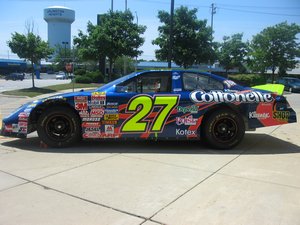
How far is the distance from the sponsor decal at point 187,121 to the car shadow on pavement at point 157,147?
0.51 meters

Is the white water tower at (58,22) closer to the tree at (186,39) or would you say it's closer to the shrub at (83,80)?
the shrub at (83,80)

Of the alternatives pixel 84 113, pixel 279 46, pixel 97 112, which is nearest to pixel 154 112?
pixel 97 112

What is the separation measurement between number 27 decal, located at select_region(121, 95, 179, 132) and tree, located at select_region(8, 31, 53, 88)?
21.5m

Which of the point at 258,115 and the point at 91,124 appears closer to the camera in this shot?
the point at 91,124

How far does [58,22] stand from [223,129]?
535 feet

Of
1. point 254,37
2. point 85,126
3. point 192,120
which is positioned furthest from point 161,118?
point 254,37

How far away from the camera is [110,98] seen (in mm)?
6508

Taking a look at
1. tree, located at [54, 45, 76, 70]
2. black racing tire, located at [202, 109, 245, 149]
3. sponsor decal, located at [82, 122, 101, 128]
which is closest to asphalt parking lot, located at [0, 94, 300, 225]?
black racing tire, located at [202, 109, 245, 149]

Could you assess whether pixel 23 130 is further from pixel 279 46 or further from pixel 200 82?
pixel 279 46

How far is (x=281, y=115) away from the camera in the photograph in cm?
688

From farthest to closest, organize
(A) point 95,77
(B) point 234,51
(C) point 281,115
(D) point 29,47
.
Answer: (B) point 234,51 < (A) point 95,77 < (D) point 29,47 < (C) point 281,115

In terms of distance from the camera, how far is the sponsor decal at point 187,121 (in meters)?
6.58

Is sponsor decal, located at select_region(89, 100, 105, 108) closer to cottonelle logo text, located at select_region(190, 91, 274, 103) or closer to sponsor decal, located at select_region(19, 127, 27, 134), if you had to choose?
sponsor decal, located at select_region(19, 127, 27, 134)

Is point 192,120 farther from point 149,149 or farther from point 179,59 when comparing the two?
point 179,59
